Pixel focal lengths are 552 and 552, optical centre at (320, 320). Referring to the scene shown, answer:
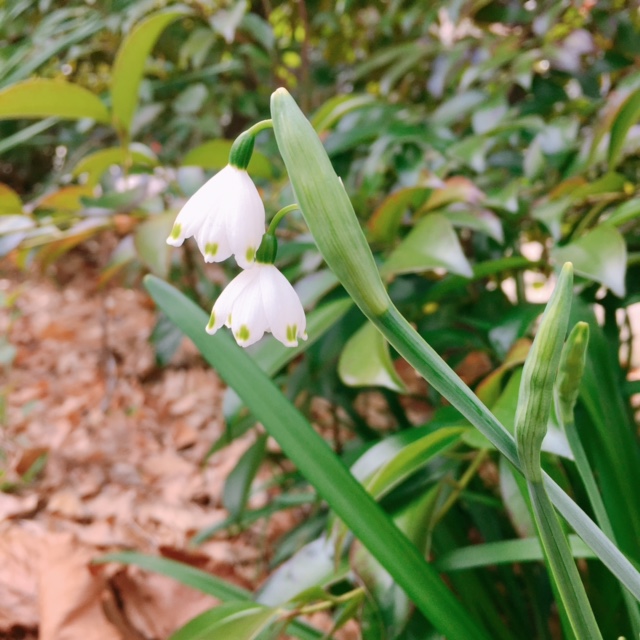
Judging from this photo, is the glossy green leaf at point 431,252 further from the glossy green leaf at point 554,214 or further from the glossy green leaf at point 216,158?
the glossy green leaf at point 216,158

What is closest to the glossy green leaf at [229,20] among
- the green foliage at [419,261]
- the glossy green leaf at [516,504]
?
the green foliage at [419,261]

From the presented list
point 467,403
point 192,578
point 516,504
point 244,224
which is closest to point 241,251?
point 244,224

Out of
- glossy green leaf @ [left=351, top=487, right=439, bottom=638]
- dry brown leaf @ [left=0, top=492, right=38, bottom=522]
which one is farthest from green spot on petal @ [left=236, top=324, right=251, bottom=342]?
dry brown leaf @ [left=0, top=492, right=38, bottom=522]

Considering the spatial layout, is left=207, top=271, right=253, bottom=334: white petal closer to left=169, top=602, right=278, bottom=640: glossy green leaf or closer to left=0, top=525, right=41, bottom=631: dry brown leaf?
left=169, top=602, right=278, bottom=640: glossy green leaf

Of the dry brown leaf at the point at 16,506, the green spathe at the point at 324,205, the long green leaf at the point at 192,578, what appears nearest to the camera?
the green spathe at the point at 324,205

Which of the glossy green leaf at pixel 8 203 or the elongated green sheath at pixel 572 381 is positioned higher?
the glossy green leaf at pixel 8 203

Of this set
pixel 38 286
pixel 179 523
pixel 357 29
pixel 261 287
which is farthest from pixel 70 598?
pixel 38 286
